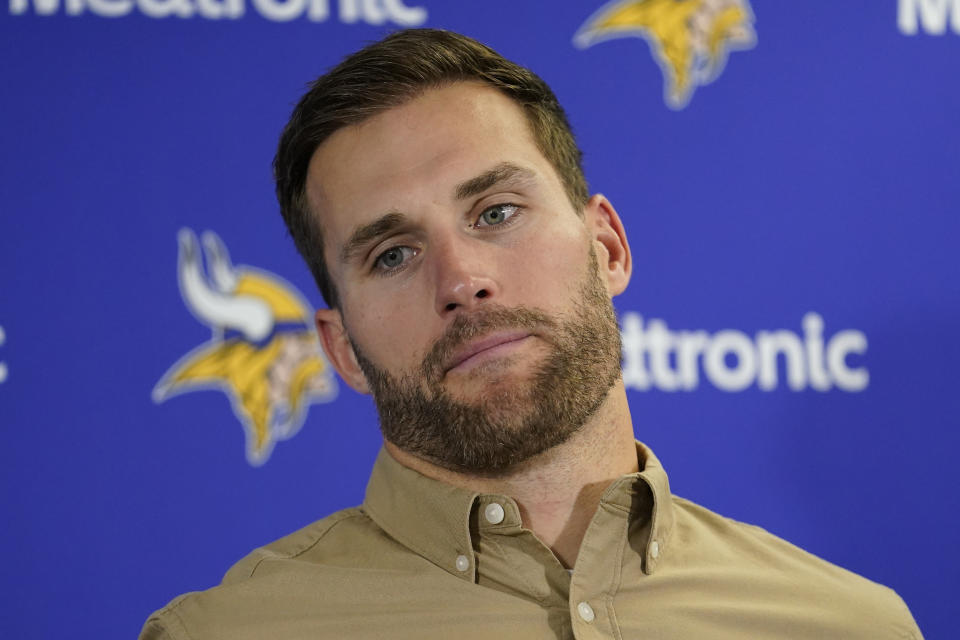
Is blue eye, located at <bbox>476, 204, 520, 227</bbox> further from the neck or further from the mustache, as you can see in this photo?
the neck

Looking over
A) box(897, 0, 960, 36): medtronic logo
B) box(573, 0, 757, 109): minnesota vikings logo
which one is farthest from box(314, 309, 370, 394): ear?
box(897, 0, 960, 36): medtronic logo

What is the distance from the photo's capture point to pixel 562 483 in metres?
1.24

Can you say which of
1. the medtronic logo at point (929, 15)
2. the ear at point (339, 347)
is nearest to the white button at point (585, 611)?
the ear at point (339, 347)

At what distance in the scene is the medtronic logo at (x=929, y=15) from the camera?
6.39 ft

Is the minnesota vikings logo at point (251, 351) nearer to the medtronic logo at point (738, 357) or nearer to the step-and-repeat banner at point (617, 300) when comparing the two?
the step-and-repeat banner at point (617, 300)

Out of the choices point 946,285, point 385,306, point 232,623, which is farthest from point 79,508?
point 946,285

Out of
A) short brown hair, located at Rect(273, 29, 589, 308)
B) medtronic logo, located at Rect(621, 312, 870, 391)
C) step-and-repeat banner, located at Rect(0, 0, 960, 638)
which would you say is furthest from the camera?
medtronic logo, located at Rect(621, 312, 870, 391)

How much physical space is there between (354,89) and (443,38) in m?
0.15

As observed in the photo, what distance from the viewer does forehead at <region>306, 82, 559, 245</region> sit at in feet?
4.14

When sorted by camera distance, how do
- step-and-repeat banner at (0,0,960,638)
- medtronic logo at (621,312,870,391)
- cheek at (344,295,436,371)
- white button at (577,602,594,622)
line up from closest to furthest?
white button at (577,602,594,622) → cheek at (344,295,436,371) → step-and-repeat banner at (0,0,960,638) → medtronic logo at (621,312,870,391)

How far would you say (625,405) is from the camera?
4.41 feet

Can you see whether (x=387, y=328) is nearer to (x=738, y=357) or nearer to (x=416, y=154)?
(x=416, y=154)

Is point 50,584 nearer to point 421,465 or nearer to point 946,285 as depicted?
point 421,465

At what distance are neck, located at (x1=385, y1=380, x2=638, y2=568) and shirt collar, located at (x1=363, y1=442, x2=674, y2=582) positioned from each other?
0.13 feet
